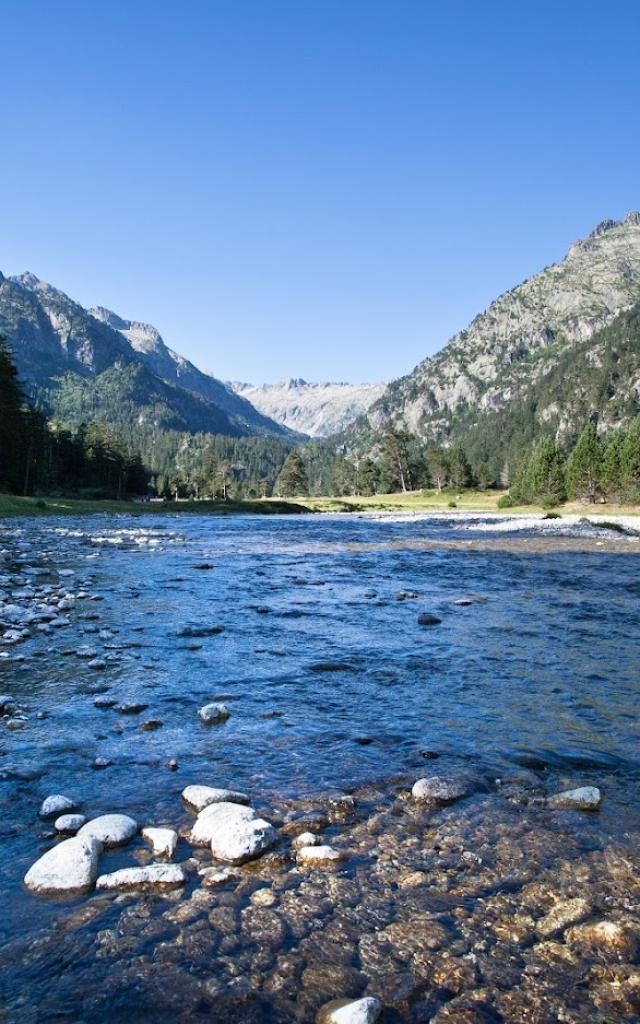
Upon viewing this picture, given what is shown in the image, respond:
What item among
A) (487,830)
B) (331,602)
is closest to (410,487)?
(331,602)

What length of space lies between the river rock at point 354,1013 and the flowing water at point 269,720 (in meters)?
0.12

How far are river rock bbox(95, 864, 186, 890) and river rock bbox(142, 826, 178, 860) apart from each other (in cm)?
27

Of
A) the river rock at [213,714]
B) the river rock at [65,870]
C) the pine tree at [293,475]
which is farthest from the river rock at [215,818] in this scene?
the pine tree at [293,475]

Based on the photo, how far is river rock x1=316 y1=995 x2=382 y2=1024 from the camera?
10.5 ft

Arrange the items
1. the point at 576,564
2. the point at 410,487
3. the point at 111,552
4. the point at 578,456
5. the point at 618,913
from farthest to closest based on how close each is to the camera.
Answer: the point at 410,487 < the point at 578,456 < the point at 111,552 < the point at 576,564 < the point at 618,913

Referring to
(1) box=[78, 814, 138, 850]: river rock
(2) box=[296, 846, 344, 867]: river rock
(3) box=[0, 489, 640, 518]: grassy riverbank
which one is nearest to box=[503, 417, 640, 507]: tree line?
(3) box=[0, 489, 640, 518]: grassy riverbank

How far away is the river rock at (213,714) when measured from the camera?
773 cm

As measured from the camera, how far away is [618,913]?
4.25 meters

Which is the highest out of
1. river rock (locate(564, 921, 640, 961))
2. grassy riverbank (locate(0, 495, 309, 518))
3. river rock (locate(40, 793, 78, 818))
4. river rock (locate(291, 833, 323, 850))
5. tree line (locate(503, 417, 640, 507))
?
tree line (locate(503, 417, 640, 507))

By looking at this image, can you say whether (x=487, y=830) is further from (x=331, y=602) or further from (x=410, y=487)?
(x=410, y=487)

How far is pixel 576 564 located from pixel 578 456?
76658 millimetres

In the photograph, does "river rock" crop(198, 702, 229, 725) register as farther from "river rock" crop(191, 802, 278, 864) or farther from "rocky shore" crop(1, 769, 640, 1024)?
"river rock" crop(191, 802, 278, 864)

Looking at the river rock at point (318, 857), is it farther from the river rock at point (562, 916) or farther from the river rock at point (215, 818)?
the river rock at point (562, 916)

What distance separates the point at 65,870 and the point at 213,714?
3.35 meters
